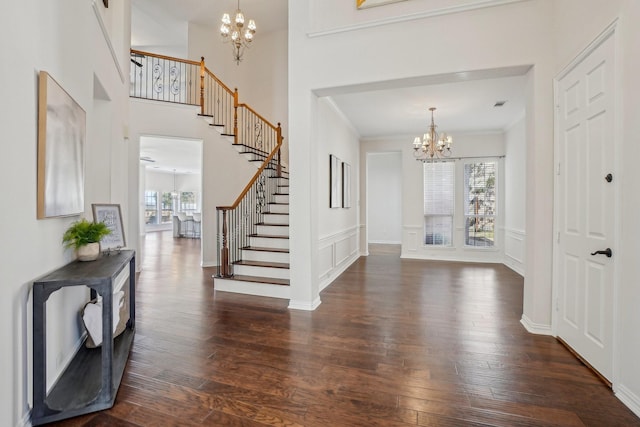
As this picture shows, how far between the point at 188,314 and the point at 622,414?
152 inches

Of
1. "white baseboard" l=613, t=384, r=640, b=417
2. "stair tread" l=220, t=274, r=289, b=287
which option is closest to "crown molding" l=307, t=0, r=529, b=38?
"stair tread" l=220, t=274, r=289, b=287

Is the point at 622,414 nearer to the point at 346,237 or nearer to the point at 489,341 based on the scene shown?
the point at 489,341

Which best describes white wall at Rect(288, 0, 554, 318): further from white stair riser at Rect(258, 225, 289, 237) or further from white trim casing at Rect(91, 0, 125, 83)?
white trim casing at Rect(91, 0, 125, 83)

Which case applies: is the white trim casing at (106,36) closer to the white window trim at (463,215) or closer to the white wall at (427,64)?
the white wall at (427,64)

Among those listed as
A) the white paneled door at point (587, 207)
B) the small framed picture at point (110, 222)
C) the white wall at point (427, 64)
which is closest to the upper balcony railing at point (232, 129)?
the white wall at point (427, 64)

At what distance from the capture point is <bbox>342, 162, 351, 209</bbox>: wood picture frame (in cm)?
629

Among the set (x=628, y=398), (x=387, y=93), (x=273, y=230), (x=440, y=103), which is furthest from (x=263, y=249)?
(x=628, y=398)

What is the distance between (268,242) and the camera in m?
5.20

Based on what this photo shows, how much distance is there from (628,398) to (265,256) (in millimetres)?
4176

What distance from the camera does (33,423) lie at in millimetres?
1749

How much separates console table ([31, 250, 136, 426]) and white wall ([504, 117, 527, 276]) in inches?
251

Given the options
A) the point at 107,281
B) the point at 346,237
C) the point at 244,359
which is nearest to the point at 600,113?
the point at 244,359

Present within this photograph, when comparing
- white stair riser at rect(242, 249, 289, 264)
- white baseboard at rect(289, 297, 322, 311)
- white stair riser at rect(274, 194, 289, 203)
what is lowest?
white baseboard at rect(289, 297, 322, 311)

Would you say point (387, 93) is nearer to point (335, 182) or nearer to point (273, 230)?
point (335, 182)
